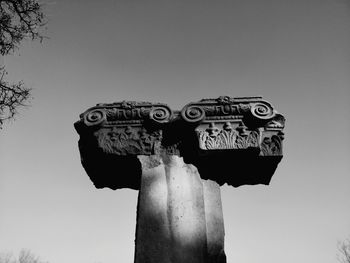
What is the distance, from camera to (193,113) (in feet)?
11.4

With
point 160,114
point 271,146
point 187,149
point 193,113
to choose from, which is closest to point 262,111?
point 271,146

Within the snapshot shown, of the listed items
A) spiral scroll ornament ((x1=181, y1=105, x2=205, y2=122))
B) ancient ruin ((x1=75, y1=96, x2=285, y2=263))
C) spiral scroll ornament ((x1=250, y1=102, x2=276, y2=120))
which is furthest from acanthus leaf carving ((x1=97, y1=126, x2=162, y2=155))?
spiral scroll ornament ((x1=250, y1=102, x2=276, y2=120))

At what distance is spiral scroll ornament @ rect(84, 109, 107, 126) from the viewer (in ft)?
11.4

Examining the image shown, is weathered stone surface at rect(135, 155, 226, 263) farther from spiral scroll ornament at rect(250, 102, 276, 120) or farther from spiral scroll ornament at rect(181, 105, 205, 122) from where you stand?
spiral scroll ornament at rect(250, 102, 276, 120)

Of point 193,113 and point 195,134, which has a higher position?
point 193,113

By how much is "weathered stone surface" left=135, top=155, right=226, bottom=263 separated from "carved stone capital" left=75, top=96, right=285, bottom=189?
0.48 feet

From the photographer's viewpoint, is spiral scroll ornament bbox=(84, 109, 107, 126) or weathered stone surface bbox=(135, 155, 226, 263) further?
spiral scroll ornament bbox=(84, 109, 107, 126)

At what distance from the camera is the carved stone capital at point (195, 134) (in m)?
3.38

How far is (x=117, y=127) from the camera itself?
11.6 feet

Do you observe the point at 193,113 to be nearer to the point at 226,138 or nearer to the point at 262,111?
the point at 226,138

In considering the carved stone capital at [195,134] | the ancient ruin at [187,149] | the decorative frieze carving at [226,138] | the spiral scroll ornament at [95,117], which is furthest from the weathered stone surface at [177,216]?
the spiral scroll ornament at [95,117]

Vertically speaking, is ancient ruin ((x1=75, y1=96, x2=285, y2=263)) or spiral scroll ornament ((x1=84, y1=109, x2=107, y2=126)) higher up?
spiral scroll ornament ((x1=84, y1=109, x2=107, y2=126))

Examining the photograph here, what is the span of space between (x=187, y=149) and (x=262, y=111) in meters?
0.87

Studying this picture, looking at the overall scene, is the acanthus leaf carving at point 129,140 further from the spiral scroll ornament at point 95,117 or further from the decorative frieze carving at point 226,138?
the decorative frieze carving at point 226,138
